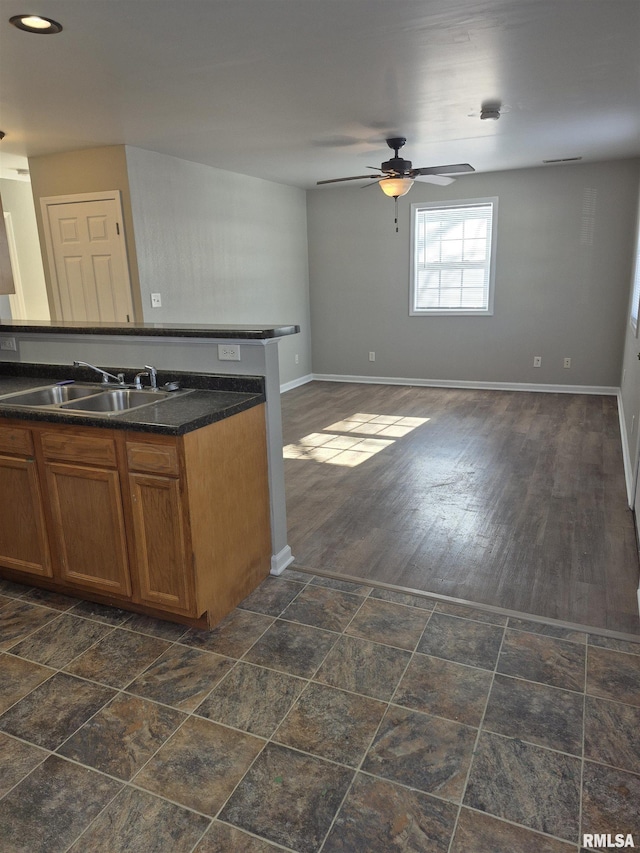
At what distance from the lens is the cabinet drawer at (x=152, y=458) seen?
2.15 metres

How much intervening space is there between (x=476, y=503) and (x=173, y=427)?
7.34 feet

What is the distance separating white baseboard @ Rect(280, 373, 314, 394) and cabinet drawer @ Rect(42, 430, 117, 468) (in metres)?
4.84

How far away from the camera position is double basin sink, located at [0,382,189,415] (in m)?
2.65

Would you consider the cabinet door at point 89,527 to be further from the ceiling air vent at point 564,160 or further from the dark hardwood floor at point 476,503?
the ceiling air vent at point 564,160

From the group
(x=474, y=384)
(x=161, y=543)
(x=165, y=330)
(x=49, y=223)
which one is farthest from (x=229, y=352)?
(x=474, y=384)

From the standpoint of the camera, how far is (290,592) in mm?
2650

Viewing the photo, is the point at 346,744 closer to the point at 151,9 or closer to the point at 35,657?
the point at 35,657

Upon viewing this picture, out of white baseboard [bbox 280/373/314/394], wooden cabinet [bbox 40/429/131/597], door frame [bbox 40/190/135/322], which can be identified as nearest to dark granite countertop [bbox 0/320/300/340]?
wooden cabinet [bbox 40/429/131/597]

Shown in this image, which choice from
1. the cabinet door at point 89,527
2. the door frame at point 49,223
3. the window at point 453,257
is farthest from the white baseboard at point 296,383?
the cabinet door at point 89,527

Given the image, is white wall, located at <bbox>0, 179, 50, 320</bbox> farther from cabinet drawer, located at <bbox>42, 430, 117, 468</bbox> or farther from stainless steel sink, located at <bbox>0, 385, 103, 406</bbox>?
cabinet drawer, located at <bbox>42, 430, 117, 468</bbox>

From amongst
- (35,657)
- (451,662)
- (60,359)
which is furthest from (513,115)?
(35,657)

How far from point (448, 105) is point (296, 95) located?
1.01 metres

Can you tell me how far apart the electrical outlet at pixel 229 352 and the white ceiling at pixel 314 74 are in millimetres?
1325

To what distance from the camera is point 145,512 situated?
88.9 inches
